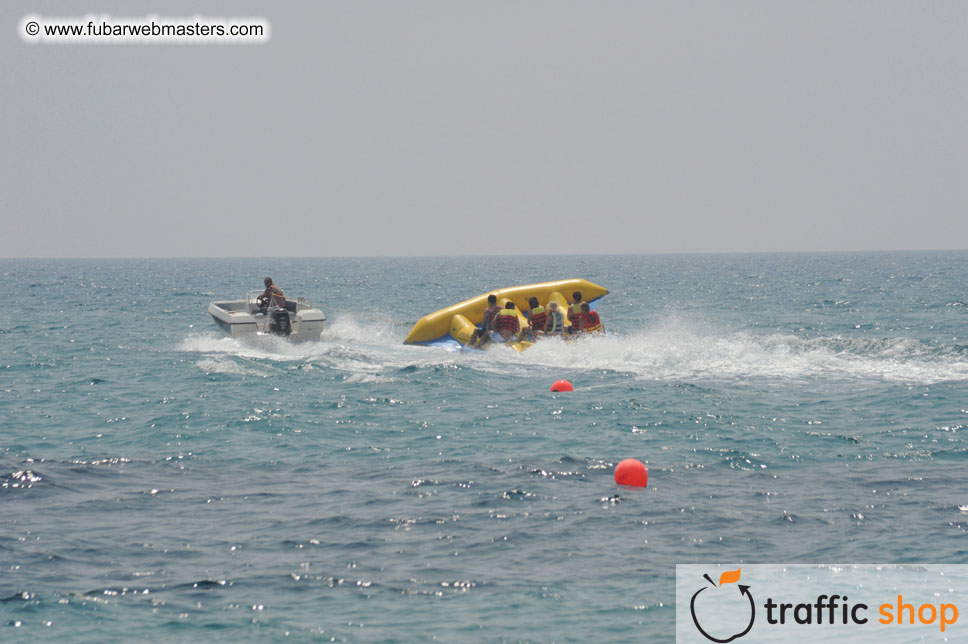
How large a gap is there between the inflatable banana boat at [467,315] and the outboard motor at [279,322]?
255 centimetres

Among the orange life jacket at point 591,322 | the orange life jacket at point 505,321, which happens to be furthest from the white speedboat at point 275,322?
the orange life jacket at point 591,322

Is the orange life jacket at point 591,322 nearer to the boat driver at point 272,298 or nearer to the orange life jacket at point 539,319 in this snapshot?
the orange life jacket at point 539,319

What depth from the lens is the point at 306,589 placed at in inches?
234

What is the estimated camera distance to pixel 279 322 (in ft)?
58.5

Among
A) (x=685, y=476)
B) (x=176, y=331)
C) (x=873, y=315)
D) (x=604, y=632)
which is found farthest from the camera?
(x=873, y=315)

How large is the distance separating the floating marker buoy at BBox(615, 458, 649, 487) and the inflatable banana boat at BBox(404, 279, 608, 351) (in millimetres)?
9243

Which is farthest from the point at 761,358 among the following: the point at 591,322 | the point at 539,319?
the point at 539,319

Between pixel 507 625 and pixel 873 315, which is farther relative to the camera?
pixel 873 315

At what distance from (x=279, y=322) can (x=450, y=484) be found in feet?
33.5

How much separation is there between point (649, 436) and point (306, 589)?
219 inches

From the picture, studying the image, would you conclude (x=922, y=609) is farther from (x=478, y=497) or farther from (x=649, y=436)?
(x=649, y=436)

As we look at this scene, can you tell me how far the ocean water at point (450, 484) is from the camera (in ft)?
18.9

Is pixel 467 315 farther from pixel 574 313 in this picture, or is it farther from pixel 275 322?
pixel 275 322

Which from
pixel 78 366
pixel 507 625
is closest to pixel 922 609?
pixel 507 625
